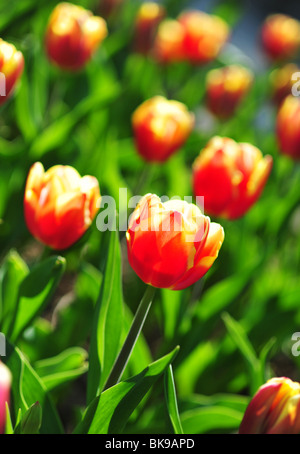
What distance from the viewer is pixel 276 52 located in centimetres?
194

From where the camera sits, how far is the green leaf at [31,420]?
63 cm

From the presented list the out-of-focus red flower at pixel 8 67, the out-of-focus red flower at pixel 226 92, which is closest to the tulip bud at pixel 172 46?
the out-of-focus red flower at pixel 226 92

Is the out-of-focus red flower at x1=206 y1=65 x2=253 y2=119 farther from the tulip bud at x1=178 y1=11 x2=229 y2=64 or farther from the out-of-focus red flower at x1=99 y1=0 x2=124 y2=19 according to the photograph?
the out-of-focus red flower at x1=99 y1=0 x2=124 y2=19

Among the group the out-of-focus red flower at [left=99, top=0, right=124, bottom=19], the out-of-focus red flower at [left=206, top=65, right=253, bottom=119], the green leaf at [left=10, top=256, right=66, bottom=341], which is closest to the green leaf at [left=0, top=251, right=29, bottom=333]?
the green leaf at [left=10, top=256, right=66, bottom=341]

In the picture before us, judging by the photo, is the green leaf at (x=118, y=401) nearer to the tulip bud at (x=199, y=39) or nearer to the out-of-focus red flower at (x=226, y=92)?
the out-of-focus red flower at (x=226, y=92)

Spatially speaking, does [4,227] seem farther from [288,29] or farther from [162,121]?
[288,29]

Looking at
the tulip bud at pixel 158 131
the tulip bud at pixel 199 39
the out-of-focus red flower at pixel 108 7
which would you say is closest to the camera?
the tulip bud at pixel 158 131

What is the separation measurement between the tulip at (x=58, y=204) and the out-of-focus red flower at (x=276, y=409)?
0.93ft

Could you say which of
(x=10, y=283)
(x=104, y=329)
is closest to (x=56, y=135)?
(x=10, y=283)

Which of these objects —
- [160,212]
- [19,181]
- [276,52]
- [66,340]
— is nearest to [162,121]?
[19,181]

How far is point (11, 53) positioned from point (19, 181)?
399mm

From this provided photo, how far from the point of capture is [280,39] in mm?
1908

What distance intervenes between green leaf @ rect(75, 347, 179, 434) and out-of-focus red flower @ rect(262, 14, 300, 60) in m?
1.47

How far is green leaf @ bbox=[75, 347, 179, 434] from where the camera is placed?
A: 662 mm
